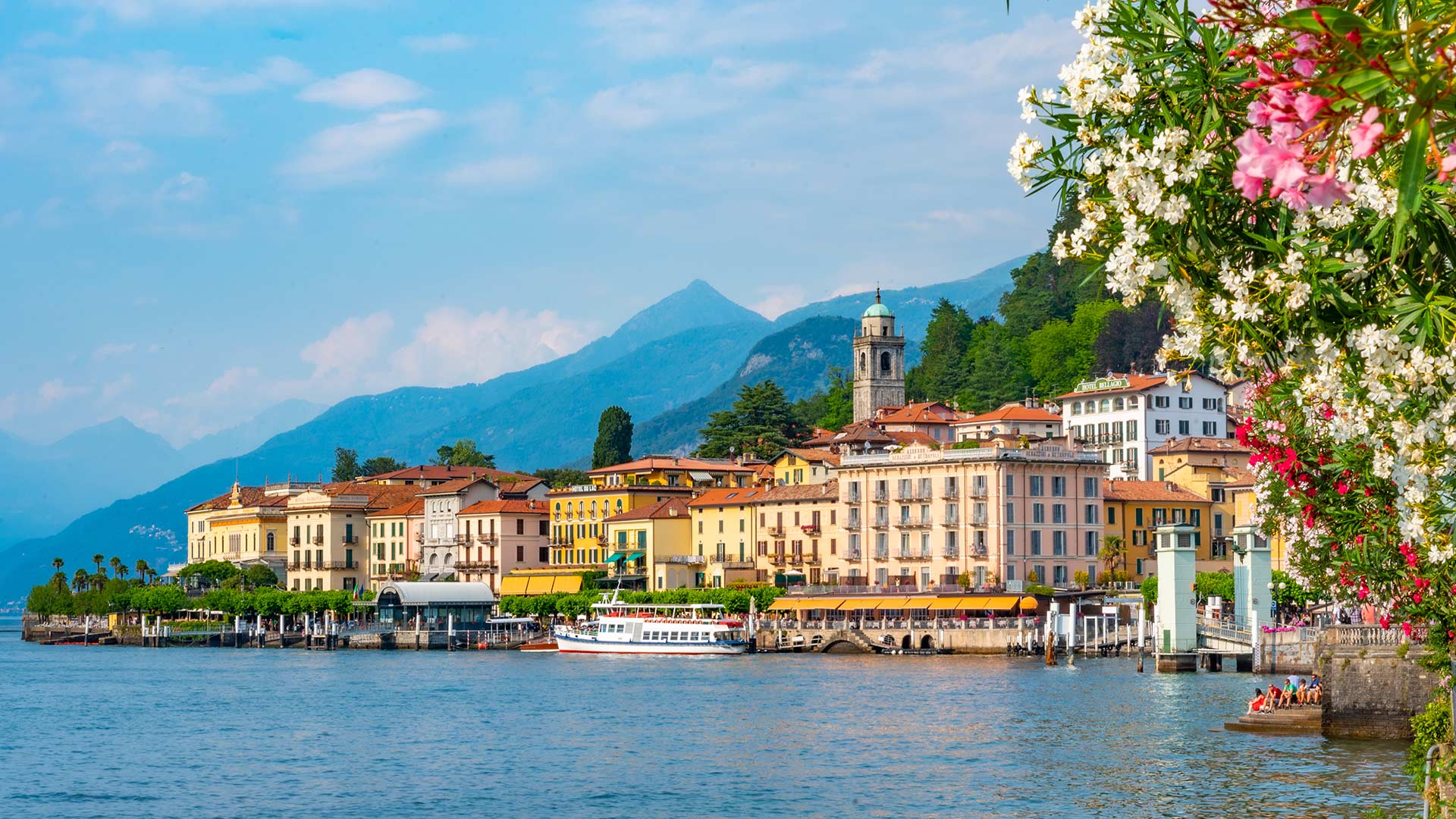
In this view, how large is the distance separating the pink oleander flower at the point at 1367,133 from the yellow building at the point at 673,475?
118 metres

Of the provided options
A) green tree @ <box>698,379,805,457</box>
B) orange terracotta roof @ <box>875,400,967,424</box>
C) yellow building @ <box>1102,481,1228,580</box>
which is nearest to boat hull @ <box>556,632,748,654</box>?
yellow building @ <box>1102,481,1228,580</box>

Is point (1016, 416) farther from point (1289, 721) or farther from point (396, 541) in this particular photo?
point (1289, 721)

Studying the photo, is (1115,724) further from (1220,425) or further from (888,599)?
(1220,425)

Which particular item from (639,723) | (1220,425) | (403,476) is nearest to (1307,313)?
(639,723)

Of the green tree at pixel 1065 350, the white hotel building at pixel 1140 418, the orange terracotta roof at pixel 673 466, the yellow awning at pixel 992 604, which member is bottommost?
the yellow awning at pixel 992 604

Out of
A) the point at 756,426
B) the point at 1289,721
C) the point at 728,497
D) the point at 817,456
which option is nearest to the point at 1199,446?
the point at 817,456

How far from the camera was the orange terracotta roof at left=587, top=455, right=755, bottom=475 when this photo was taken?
126m

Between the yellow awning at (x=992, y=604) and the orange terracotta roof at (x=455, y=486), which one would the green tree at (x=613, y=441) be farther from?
the yellow awning at (x=992, y=604)

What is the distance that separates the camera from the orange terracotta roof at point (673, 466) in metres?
126

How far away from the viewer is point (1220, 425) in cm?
12012

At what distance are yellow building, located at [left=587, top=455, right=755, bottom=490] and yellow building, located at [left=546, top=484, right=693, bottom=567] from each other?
0.73 meters

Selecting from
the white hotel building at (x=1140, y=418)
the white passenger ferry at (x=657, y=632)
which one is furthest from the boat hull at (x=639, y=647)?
the white hotel building at (x=1140, y=418)

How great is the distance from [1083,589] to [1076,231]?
90.6 meters

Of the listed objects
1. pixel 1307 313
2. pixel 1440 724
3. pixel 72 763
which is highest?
pixel 1307 313
